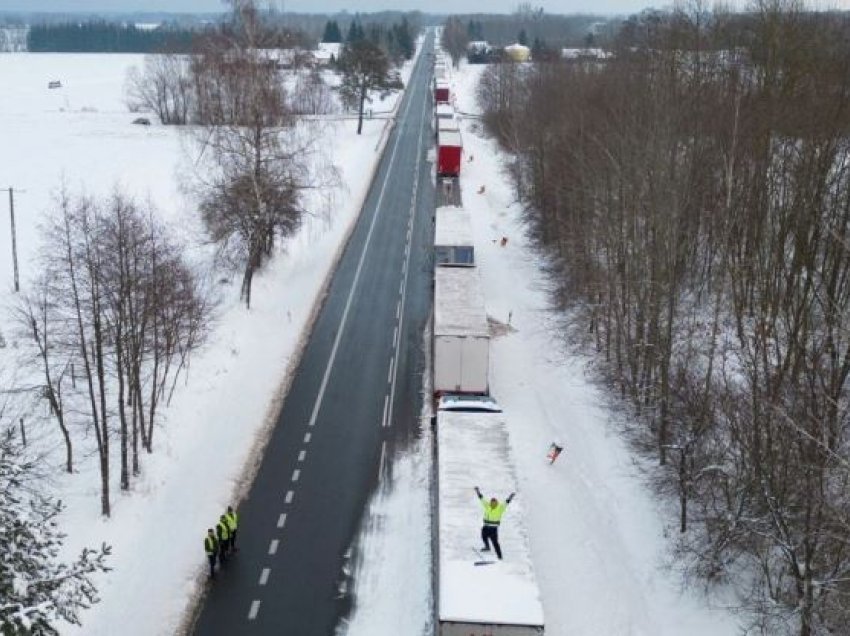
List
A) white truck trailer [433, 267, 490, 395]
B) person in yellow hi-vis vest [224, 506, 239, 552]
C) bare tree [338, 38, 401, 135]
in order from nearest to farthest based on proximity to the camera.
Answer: person in yellow hi-vis vest [224, 506, 239, 552] < white truck trailer [433, 267, 490, 395] < bare tree [338, 38, 401, 135]

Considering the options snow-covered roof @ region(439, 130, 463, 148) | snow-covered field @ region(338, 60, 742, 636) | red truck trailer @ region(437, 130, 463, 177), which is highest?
snow-covered roof @ region(439, 130, 463, 148)

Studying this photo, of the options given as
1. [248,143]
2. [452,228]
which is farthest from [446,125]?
[248,143]

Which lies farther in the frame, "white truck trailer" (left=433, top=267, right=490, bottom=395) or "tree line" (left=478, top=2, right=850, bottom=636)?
"white truck trailer" (left=433, top=267, right=490, bottom=395)

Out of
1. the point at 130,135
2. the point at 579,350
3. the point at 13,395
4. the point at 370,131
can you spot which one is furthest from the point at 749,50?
the point at 130,135

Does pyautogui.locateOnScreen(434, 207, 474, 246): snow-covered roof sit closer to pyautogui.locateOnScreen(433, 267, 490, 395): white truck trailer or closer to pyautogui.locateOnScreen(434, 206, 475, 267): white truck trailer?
pyautogui.locateOnScreen(434, 206, 475, 267): white truck trailer

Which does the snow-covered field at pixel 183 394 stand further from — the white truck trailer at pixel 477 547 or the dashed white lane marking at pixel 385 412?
the white truck trailer at pixel 477 547

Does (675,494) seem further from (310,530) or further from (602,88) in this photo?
(602,88)

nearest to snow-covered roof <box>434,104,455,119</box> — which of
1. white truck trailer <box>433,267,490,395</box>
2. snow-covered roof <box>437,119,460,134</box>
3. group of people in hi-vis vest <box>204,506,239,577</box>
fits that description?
snow-covered roof <box>437,119,460,134</box>
